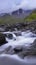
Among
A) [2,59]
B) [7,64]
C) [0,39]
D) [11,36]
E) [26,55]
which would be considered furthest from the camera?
[11,36]

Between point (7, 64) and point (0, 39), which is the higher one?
point (0, 39)

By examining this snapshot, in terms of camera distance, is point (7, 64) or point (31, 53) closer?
point (7, 64)

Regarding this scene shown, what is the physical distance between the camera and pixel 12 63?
3949 mm

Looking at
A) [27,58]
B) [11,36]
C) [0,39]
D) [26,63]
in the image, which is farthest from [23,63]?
[11,36]

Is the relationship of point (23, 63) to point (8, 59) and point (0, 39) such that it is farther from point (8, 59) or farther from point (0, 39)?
point (0, 39)

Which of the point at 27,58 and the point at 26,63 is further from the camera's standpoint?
the point at 27,58

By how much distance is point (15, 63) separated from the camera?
3.98m

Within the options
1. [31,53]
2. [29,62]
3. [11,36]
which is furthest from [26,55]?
[11,36]

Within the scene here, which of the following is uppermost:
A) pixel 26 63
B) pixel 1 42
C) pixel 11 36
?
pixel 11 36

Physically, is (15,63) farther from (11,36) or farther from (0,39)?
(11,36)

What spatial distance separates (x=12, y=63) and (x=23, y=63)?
0.23 m

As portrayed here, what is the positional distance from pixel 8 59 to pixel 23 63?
35 centimetres

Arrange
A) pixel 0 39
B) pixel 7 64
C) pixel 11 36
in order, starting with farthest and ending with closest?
pixel 11 36
pixel 0 39
pixel 7 64

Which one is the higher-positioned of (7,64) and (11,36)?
(11,36)
